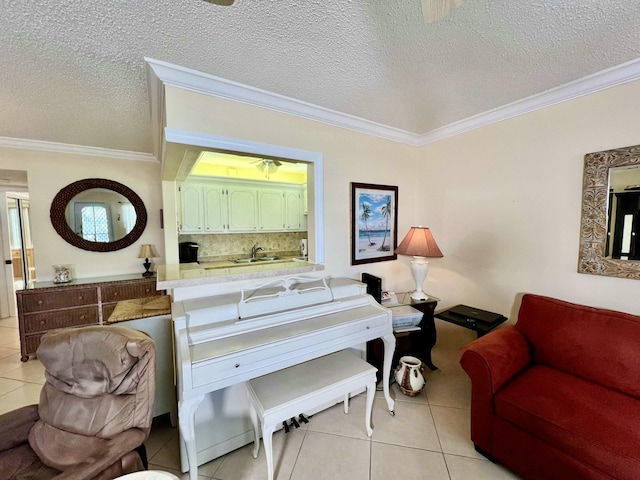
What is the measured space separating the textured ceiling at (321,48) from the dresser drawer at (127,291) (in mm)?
1969

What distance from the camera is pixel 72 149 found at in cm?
311

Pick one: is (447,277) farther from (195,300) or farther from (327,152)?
(195,300)

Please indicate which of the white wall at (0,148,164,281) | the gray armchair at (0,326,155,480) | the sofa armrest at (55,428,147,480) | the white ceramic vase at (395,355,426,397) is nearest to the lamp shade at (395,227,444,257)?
the white ceramic vase at (395,355,426,397)

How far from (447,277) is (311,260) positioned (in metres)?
1.52

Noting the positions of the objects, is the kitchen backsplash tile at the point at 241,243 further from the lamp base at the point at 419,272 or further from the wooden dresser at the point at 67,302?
the lamp base at the point at 419,272

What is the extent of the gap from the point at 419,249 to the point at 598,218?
3.87ft

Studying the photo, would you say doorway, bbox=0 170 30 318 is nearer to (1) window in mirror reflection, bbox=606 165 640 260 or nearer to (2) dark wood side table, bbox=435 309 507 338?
(2) dark wood side table, bbox=435 309 507 338

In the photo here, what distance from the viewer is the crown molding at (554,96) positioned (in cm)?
160

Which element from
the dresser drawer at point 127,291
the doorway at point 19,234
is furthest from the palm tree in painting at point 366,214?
the doorway at point 19,234

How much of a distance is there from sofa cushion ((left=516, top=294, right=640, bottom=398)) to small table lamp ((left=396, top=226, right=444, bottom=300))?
77 cm

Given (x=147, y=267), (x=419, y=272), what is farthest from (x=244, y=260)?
(x=419, y=272)

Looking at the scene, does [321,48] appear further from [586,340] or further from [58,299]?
[58,299]

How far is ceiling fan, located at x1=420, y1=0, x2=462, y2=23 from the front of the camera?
2.64 feet

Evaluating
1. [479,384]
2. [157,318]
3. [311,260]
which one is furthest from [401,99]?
[157,318]
